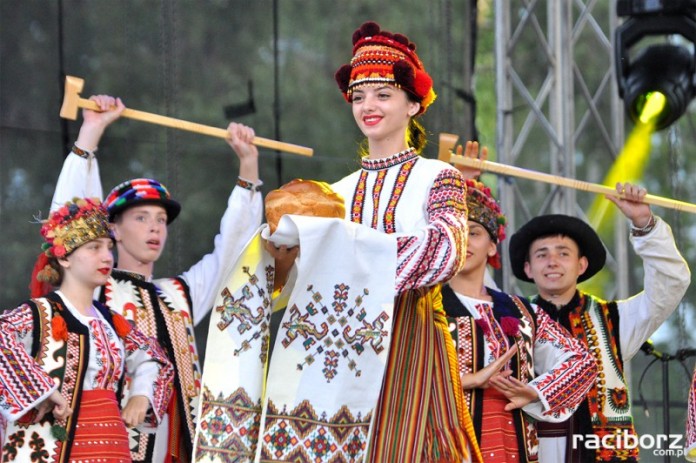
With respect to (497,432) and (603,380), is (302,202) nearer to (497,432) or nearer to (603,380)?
(497,432)

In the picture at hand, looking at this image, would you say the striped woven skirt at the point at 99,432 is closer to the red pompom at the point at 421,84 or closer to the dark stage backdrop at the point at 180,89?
the dark stage backdrop at the point at 180,89

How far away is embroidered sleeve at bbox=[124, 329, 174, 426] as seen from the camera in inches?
171

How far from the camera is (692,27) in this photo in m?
Result: 5.43

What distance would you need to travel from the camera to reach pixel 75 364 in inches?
160

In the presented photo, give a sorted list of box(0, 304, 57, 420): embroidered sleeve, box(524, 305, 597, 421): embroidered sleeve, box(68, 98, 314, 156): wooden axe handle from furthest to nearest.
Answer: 1. box(68, 98, 314, 156): wooden axe handle
2. box(524, 305, 597, 421): embroidered sleeve
3. box(0, 304, 57, 420): embroidered sleeve

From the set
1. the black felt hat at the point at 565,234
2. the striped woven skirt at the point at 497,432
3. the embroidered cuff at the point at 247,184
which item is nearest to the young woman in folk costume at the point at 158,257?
the embroidered cuff at the point at 247,184

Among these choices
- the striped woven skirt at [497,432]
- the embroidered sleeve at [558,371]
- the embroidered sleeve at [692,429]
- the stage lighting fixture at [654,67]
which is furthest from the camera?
the stage lighting fixture at [654,67]

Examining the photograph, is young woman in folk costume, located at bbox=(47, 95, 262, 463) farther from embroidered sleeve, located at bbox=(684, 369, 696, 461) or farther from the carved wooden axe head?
embroidered sleeve, located at bbox=(684, 369, 696, 461)

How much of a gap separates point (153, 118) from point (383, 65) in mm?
1857

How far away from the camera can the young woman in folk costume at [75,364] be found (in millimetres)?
3928

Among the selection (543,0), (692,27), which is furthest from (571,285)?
(543,0)

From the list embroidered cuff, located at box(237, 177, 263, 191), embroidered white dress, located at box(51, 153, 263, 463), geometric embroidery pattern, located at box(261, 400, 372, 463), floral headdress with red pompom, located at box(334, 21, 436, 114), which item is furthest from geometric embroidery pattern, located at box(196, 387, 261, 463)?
embroidered cuff, located at box(237, 177, 263, 191)

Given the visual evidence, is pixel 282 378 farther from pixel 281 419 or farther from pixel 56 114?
pixel 56 114

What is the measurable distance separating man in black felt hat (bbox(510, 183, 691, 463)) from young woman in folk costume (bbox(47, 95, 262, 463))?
1108 millimetres
